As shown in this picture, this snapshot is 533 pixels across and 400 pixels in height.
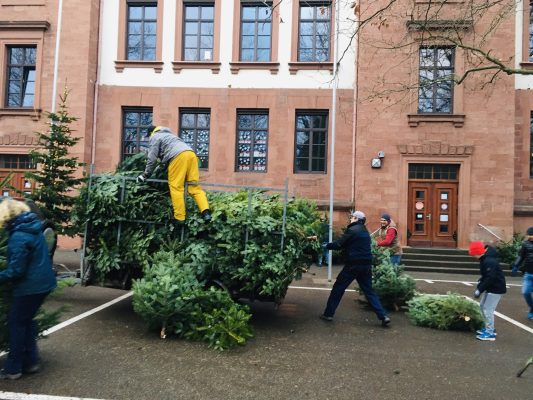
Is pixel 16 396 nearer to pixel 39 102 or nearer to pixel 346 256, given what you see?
pixel 346 256

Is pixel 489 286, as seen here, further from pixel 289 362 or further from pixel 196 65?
pixel 196 65

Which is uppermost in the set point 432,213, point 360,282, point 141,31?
point 141,31

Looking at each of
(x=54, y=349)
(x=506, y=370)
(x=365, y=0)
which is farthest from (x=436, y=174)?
(x=54, y=349)

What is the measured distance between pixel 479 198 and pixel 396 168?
2940 millimetres

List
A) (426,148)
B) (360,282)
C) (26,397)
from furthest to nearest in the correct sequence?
(426,148)
(360,282)
(26,397)

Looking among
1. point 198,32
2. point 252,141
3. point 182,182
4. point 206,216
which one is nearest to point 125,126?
point 198,32

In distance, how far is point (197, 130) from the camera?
16.0 metres

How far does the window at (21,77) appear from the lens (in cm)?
1609

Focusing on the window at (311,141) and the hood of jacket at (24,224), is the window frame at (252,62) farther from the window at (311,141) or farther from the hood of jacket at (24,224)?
the hood of jacket at (24,224)

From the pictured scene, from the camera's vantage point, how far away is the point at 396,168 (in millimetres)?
14414

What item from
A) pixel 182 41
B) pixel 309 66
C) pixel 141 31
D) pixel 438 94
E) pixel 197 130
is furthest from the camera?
pixel 141 31

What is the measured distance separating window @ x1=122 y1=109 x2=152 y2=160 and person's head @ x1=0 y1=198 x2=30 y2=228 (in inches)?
495

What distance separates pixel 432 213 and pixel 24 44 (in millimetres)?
16467

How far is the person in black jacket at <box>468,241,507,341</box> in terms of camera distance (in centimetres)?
575
